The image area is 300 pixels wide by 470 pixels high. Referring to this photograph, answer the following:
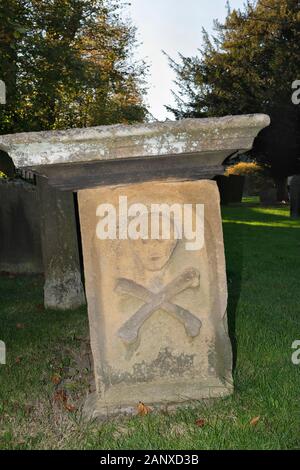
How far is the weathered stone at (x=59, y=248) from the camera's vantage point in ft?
21.5

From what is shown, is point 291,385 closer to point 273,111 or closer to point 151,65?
point 151,65

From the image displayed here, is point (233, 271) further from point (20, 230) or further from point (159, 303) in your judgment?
point (159, 303)

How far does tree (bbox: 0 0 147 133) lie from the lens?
9336 mm

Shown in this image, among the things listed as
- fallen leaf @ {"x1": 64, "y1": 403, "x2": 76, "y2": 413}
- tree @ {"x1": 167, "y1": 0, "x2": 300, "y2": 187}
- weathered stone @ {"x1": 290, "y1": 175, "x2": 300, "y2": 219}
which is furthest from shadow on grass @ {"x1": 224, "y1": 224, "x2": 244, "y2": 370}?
tree @ {"x1": 167, "y1": 0, "x2": 300, "y2": 187}

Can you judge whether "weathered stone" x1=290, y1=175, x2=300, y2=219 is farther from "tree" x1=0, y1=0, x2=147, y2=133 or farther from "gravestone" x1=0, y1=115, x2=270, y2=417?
"gravestone" x1=0, y1=115, x2=270, y2=417

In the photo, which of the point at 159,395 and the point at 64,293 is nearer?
the point at 159,395

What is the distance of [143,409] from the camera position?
3.42 m

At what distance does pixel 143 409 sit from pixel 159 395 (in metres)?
0.16

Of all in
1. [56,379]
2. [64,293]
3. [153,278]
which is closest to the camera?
[153,278]

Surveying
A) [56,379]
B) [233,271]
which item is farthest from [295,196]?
[56,379]

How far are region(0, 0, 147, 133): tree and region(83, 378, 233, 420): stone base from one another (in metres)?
4.64

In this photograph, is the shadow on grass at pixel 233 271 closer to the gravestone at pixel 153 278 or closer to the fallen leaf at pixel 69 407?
the gravestone at pixel 153 278

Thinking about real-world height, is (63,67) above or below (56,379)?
above

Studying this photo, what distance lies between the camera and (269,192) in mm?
24266
